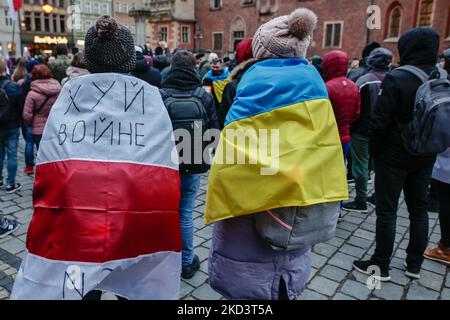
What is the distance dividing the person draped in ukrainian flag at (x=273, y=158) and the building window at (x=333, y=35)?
31470 mm

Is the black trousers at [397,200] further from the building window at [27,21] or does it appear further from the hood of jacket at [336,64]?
the building window at [27,21]

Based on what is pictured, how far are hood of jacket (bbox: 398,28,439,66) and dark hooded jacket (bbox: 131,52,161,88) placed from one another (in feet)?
10.6

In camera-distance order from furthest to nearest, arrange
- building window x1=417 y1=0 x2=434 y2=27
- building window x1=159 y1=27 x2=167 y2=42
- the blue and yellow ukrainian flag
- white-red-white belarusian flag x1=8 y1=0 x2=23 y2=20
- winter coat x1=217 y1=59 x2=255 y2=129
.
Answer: building window x1=159 y1=27 x2=167 y2=42
building window x1=417 y1=0 x2=434 y2=27
white-red-white belarusian flag x1=8 y1=0 x2=23 y2=20
winter coat x1=217 y1=59 x2=255 y2=129
the blue and yellow ukrainian flag

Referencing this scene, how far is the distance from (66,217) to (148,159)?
0.45 meters

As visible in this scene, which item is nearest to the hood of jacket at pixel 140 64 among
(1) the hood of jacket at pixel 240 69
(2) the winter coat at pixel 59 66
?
(1) the hood of jacket at pixel 240 69

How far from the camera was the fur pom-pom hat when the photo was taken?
6.64 ft

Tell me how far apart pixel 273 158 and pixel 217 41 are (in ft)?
132

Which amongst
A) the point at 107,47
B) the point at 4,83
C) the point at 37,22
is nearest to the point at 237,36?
the point at 37,22

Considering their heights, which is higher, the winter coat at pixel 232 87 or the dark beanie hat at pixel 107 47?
the dark beanie hat at pixel 107 47

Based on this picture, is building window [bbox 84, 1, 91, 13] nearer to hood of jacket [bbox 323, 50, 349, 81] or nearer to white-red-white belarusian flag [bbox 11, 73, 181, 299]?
hood of jacket [bbox 323, 50, 349, 81]

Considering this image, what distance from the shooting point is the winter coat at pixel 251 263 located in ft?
6.83

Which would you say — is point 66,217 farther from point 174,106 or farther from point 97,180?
point 174,106

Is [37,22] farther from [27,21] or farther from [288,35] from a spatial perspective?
[288,35]

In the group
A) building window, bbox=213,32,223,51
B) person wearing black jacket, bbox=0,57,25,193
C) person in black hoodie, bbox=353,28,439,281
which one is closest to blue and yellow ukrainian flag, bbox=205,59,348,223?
person in black hoodie, bbox=353,28,439,281
